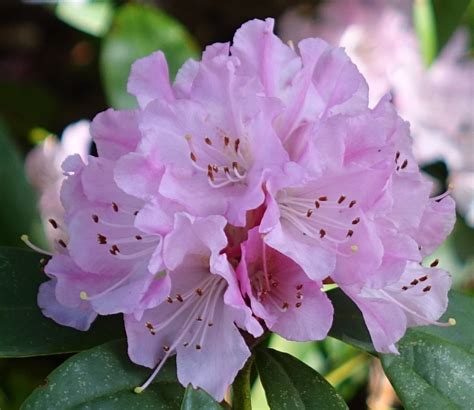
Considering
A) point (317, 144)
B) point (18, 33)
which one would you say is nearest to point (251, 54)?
point (317, 144)

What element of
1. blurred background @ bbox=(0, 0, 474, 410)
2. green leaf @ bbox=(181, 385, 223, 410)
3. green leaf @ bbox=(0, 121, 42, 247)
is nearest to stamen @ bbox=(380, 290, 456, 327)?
green leaf @ bbox=(181, 385, 223, 410)

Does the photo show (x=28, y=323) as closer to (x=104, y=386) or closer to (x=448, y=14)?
(x=104, y=386)

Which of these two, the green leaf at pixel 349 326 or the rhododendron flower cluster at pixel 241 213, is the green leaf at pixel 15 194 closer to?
the rhododendron flower cluster at pixel 241 213

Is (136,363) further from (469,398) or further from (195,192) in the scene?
(469,398)

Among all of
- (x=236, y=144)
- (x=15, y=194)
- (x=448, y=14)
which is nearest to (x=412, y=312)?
(x=236, y=144)

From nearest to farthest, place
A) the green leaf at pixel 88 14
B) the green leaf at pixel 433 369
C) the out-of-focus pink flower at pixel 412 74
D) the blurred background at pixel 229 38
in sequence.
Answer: the green leaf at pixel 433 369
the blurred background at pixel 229 38
the out-of-focus pink flower at pixel 412 74
the green leaf at pixel 88 14

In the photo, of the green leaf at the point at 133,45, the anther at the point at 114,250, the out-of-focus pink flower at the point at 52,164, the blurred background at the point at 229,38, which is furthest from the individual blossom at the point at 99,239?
the out-of-focus pink flower at the point at 52,164
